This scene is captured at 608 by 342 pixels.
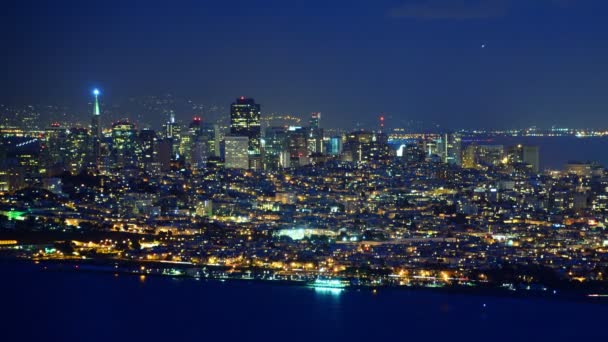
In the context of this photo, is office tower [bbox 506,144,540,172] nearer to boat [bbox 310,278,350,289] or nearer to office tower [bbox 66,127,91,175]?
office tower [bbox 66,127,91,175]

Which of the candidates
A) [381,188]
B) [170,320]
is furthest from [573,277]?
[381,188]

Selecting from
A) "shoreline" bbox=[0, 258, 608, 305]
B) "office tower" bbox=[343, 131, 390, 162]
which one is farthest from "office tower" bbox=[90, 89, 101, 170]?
"shoreline" bbox=[0, 258, 608, 305]

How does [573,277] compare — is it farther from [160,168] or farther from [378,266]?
[160,168]

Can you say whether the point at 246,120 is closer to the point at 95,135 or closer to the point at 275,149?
the point at 275,149

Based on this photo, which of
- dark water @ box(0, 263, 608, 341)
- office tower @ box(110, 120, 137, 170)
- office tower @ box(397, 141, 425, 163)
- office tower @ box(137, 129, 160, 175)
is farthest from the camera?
office tower @ box(397, 141, 425, 163)

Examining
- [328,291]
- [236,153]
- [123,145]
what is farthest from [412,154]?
[328,291]

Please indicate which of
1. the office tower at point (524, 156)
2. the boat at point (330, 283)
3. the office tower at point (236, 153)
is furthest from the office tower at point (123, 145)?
the boat at point (330, 283)
